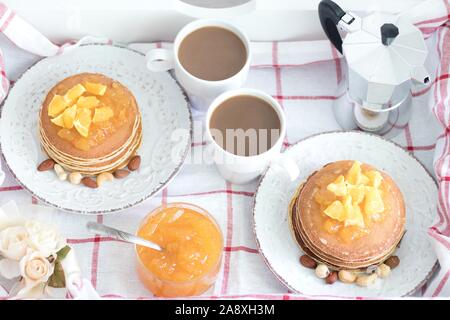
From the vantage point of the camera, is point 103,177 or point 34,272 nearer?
point 34,272

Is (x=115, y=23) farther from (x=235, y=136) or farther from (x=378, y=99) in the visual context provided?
(x=378, y=99)

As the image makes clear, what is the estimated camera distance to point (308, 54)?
47.1 inches

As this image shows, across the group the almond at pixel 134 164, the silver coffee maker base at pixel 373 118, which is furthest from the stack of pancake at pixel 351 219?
the almond at pixel 134 164

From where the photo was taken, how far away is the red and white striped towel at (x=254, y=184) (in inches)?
42.0

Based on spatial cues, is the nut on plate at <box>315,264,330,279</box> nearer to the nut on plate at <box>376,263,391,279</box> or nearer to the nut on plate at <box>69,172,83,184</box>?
the nut on plate at <box>376,263,391,279</box>

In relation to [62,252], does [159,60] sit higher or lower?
higher

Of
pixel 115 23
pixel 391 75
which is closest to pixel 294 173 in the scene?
pixel 391 75

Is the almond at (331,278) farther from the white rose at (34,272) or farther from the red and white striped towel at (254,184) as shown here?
the white rose at (34,272)

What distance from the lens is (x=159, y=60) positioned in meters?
1.14

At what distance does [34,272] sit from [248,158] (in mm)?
322

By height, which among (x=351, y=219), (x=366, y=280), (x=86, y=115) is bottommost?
(x=366, y=280)

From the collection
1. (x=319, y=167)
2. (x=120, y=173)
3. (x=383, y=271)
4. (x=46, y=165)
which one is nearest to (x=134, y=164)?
(x=120, y=173)

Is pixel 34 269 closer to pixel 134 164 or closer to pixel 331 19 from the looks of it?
pixel 134 164

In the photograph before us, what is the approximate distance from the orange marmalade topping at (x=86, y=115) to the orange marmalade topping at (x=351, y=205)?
308mm
